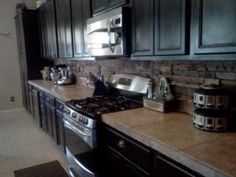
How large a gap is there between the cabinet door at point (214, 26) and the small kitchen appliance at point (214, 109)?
256mm

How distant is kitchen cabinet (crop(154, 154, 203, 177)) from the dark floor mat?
5.75ft

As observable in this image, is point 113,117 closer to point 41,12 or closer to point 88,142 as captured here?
point 88,142

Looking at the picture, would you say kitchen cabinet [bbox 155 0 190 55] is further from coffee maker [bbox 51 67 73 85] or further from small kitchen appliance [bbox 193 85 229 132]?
coffee maker [bbox 51 67 73 85]

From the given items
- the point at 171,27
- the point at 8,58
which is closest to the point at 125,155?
the point at 171,27

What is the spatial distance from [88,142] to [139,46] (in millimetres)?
862

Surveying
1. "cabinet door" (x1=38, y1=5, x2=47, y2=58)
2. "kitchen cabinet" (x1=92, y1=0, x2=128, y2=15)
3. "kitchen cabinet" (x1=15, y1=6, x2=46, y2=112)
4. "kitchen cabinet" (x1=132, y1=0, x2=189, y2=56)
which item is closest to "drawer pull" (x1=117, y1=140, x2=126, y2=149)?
"kitchen cabinet" (x1=132, y1=0, x2=189, y2=56)

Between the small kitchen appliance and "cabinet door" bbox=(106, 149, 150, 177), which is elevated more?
the small kitchen appliance

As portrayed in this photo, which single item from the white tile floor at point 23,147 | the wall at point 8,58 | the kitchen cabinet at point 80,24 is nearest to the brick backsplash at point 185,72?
the kitchen cabinet at point 80,24

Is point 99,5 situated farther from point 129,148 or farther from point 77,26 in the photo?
point 129,148

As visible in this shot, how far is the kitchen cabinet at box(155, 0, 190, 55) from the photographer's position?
1.33m

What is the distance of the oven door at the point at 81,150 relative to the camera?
178 cm

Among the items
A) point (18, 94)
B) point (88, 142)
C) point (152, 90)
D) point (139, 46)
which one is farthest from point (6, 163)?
point (18, 94)

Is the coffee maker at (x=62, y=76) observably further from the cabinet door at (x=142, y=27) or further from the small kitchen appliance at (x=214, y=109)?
the small kitchen appliance at (x=214, y=109)

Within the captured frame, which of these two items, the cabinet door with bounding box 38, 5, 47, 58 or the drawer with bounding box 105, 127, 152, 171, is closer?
the drawer with bounding box 105, 127, 152, 171
